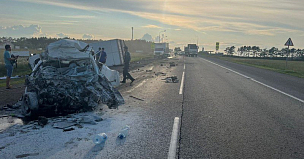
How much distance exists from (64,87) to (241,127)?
4541 mm

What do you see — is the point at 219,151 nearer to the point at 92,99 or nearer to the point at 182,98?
the point at 92,99

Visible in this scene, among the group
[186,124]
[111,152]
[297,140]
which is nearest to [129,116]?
[186,124]

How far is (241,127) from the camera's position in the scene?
20.1 feet

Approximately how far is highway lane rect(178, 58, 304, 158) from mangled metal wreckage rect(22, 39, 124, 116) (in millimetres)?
2489

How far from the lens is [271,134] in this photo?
18.5 ft

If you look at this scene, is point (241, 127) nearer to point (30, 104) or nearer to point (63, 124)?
point (63, 124)

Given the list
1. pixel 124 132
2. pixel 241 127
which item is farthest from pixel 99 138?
pixel 241 127

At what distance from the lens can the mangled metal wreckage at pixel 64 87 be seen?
23.4ft

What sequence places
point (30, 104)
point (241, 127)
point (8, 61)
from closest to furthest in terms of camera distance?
1. point (241, 127)
2. point (30, 104)
3. point (8, 61)

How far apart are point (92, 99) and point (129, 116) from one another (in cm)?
121

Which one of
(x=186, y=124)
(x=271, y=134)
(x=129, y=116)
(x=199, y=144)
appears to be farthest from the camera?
(x=129, y=116)

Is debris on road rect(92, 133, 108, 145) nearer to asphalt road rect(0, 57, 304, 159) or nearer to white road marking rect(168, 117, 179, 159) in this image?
asphalt road rect(0, 57, 304, 159)

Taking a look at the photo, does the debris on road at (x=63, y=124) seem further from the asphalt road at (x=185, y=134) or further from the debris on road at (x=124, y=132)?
the debris on road at (x=124, y=132)

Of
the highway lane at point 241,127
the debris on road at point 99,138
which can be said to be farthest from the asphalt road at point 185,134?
the debris on road at point 99,138
